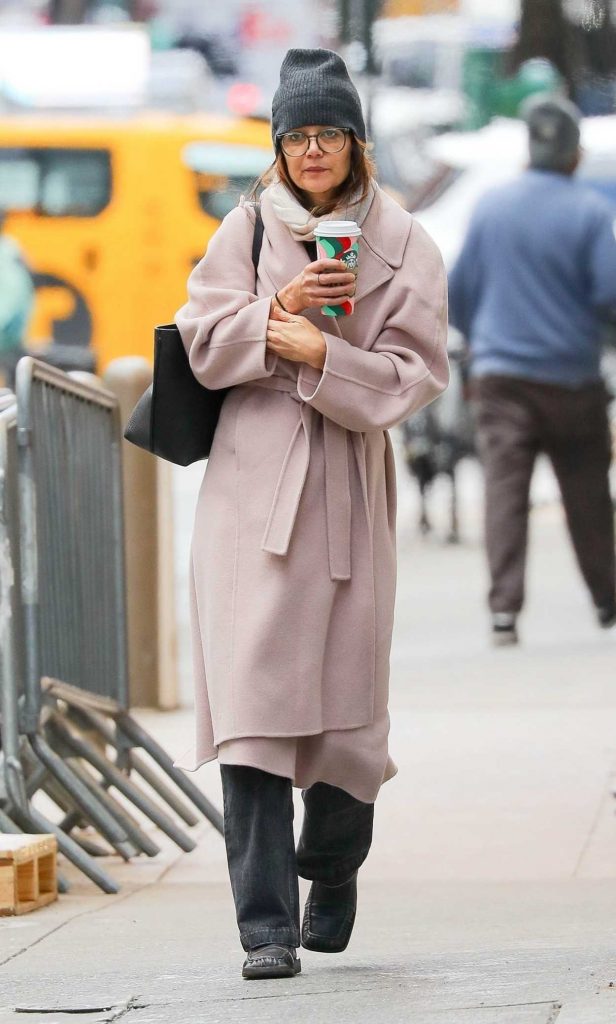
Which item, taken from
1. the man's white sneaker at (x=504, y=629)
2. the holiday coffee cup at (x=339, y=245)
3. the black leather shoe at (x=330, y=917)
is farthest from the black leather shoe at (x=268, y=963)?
the man's white sneaker at (x=504, y=629)

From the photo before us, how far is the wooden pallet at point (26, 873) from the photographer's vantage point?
5.05 metres

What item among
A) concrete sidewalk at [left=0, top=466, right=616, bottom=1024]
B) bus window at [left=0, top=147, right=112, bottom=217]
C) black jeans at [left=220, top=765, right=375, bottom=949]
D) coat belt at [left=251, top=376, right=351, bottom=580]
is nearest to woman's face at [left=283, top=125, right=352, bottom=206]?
coat belt at [left=251, top=376, right=351, bottom=580]

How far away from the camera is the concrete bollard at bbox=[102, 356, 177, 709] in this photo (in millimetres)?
7910

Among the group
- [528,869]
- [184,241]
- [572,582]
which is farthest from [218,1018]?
[184,241]

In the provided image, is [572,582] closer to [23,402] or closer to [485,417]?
[485,417]

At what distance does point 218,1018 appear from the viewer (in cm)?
383

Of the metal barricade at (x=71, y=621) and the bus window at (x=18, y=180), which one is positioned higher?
the metal barricade at (x=71, y=621)

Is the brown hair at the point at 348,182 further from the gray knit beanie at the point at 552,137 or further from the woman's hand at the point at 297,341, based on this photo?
the gray knit beanie at the point at 552,137

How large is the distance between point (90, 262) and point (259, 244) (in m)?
18.2

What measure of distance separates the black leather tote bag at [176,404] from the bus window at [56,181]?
722 inches

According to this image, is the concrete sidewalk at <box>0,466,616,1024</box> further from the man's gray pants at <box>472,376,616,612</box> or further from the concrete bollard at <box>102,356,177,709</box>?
the man's gray pants at <box>472,376,616,612</box>

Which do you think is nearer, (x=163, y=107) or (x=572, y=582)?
(x=572, y=582)

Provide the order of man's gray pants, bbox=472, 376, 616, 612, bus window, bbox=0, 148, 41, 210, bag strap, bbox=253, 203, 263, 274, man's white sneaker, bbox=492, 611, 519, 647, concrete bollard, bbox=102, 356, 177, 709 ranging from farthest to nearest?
bus window, bbox=0, 148, 41, 210 → man's white sneaker, bbox=492, 611, 519, 647 → man's gray pants, bbox=472, 376, 616, 612 → concrete bollard, bbox=102, 356, 177, 709 → bag strap, bbox=253, 203, 263, 274

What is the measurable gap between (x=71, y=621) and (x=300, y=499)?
5.87 feet
